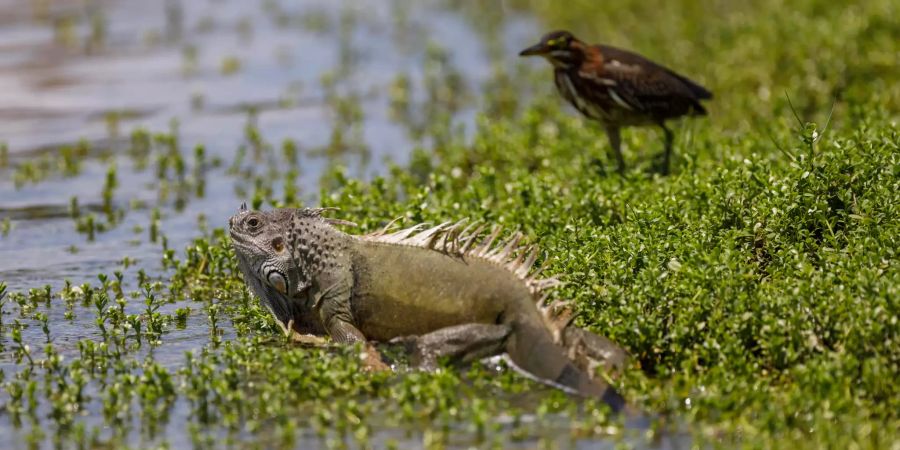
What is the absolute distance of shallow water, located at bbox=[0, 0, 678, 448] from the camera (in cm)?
1009

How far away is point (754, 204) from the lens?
27.0ft

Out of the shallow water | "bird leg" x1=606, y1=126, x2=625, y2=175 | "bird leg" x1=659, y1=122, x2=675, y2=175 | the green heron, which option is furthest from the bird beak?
the shallow water

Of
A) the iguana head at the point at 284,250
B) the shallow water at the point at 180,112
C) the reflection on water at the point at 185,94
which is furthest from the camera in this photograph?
the reflection on water at the point at 185,94

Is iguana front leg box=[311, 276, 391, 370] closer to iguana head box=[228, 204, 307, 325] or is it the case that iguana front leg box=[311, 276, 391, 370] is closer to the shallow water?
iguana head box=[228, 204, 307, 325]

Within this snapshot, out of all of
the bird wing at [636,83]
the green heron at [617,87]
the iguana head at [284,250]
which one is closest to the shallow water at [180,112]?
the iguana head at [284,250]

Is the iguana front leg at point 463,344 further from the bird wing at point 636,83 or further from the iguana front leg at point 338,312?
the bird wing at point 636,83

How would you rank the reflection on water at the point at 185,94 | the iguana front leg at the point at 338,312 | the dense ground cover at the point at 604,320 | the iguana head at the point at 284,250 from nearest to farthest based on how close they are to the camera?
the dense ground cover at the point at 604,320 < the iguana front leg at the point at 338,312 < the iguana head at the point at 284,250 < the reflection on water at the point at 185,94

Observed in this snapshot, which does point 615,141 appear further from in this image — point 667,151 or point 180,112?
point 180,112

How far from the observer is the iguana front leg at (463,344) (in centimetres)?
702

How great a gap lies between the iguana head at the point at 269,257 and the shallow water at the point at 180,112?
1.41 feet

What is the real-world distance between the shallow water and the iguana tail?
0.41m

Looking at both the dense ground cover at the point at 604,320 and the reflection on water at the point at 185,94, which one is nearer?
the dense ground cover at the point at 604,320

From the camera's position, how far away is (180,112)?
1575cm

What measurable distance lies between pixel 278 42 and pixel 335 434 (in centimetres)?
1438
